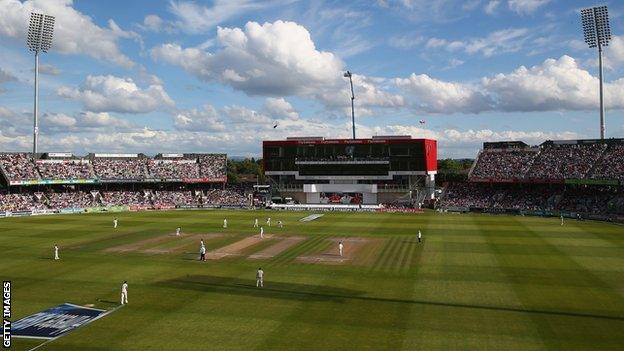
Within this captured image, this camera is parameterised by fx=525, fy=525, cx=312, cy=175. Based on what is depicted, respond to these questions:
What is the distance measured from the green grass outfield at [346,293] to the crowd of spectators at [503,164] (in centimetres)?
2827

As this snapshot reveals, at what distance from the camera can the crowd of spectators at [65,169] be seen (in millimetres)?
Result: 74062

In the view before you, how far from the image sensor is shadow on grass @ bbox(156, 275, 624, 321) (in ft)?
71.9

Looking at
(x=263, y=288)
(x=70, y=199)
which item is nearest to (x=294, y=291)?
(x=263, y=288)

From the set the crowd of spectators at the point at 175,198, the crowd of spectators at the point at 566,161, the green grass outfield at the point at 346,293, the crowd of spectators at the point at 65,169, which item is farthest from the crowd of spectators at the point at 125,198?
the crowd of spectators at the point at 566,161

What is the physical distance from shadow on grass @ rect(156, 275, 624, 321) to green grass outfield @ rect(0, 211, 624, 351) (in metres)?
0.09

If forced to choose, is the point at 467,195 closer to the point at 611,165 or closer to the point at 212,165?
the point at 611,165

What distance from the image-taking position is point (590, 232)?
47219 mm

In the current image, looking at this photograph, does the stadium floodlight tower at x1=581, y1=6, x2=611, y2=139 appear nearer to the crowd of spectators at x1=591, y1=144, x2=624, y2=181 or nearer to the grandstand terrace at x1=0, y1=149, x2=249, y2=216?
the crowd of spectators at x1=591, y1=144, x2=624, y2=181

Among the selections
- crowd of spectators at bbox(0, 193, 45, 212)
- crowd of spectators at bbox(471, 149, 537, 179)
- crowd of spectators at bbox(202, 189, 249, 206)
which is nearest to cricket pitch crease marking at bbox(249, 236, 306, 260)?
crowd of spectators at bbox(202, 189, 249, 206)

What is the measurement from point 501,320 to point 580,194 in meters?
52.9

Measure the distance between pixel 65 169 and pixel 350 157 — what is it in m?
41.4

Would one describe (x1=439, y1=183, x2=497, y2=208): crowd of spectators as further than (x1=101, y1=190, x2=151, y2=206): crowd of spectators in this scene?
No

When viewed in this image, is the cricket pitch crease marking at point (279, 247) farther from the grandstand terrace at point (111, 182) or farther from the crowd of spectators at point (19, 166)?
the crowd of spectators at point (19, 166)

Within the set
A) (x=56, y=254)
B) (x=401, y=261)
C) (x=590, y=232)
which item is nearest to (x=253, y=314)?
(x=401, y=261)
